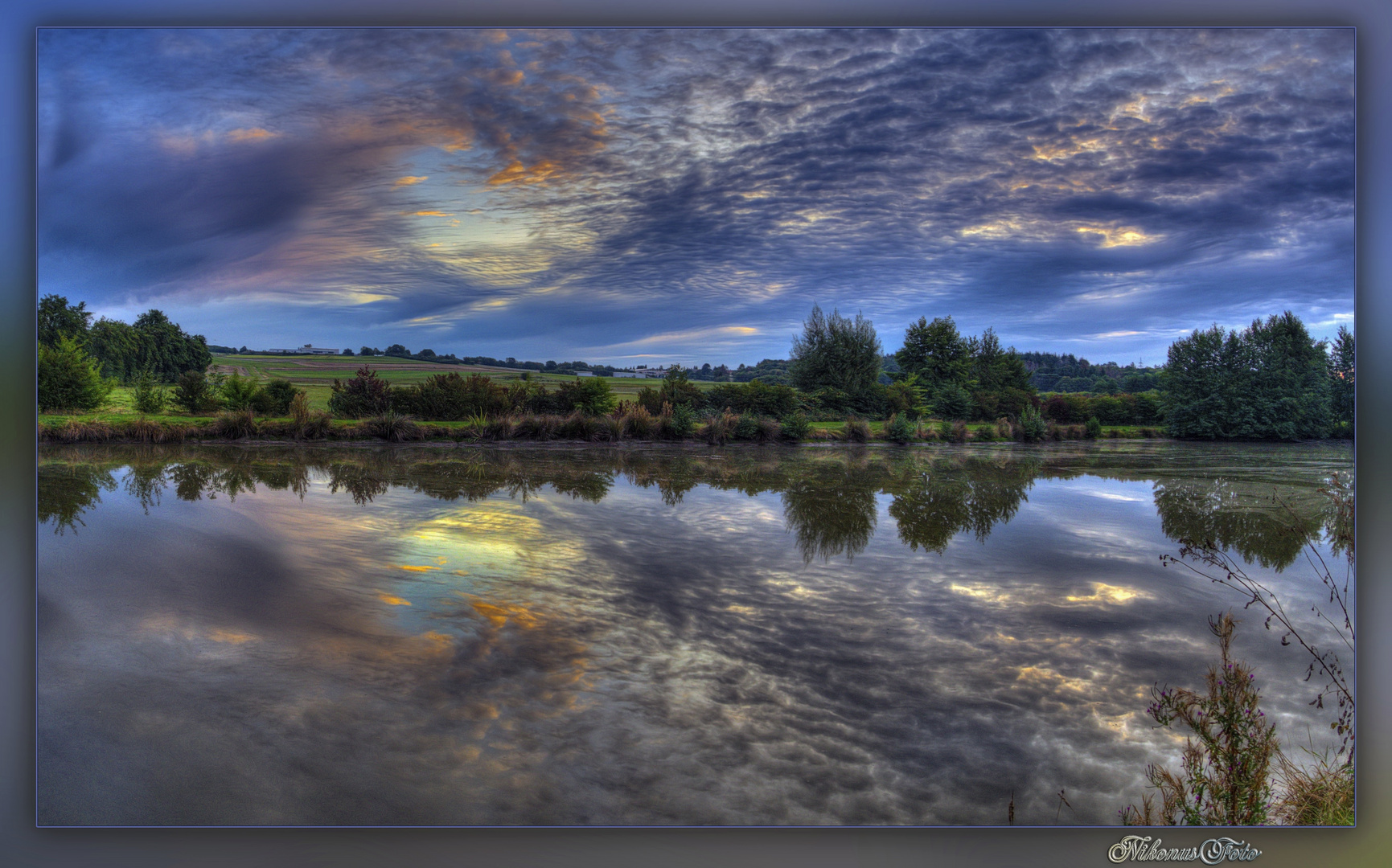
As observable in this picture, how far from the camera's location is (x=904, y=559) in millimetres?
3951

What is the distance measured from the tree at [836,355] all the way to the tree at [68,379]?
17.6 ft

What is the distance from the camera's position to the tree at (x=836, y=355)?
18.2 feet

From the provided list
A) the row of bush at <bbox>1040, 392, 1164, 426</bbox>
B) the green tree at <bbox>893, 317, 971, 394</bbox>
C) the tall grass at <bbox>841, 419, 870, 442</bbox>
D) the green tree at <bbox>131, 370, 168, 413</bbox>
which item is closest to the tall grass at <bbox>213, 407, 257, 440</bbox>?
the green tree at <bbox>131, 370, 168, 413</bbox>

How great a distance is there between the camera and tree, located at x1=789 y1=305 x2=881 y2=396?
5.54 m

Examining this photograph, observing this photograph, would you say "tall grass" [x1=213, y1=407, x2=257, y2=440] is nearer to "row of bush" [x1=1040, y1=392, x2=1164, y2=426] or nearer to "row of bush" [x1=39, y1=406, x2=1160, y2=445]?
"row of bush" [x1=39, y1=406, x2=1160, y2=445]

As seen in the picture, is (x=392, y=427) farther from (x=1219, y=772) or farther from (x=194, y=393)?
(x=1219, y=772)

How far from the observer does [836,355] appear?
20.5 ft

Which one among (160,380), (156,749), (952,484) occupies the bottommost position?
(156,749)

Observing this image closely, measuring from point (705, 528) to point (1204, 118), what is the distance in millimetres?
4366

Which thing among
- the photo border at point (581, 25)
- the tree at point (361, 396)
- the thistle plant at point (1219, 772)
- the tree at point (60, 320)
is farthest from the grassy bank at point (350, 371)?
the thistle plant at point (1219, 772)

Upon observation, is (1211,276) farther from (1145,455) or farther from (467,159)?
(467,159)

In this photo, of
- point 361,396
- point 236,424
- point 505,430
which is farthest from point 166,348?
point 505,430

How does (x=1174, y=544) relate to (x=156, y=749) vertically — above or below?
above

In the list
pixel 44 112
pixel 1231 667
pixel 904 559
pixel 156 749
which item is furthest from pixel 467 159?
pixel 1231 667
